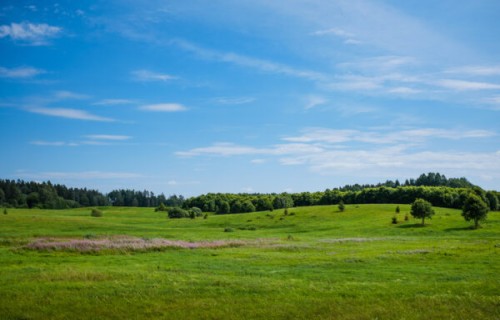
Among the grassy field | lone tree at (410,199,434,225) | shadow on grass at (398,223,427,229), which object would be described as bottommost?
shadow on grass at (398,223,427,229)

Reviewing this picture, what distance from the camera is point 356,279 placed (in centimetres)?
2580

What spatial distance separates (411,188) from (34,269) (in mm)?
153868

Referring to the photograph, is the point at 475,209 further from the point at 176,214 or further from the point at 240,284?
the point at 176,214

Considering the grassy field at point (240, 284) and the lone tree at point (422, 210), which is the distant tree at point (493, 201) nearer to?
the lone tree at point (422, 210)

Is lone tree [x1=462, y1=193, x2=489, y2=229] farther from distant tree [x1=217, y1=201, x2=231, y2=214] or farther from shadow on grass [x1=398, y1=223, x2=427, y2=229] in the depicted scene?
distant tree [x1=217, y1=201, x2=231, y2=214]

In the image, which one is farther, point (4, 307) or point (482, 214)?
point (482, 214)

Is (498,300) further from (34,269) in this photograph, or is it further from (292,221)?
(292,221)

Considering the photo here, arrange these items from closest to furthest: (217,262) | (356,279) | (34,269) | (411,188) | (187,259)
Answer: (356,279) → (34,269) → (217,262) → (187,259) → (411,188)

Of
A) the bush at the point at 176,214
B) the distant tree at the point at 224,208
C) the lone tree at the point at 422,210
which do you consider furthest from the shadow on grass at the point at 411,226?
the distant tree at the point at 224,208

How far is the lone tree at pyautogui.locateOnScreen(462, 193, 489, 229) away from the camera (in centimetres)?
7575

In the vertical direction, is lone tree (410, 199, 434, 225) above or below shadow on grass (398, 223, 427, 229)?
above

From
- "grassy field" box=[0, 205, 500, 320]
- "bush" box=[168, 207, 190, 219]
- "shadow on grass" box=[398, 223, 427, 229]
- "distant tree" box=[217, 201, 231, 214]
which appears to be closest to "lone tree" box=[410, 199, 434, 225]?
"shadow on grass" box=[398, 223, 427, 229]

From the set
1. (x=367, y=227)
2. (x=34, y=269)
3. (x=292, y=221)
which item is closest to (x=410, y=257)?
(x=34, y=269)

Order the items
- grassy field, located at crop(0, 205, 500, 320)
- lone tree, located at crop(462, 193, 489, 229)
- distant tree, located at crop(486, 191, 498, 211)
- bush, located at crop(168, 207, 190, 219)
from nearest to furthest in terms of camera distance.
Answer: grassy field, located at crop(0, 205, 500, 320)
lone tree, located at crop(462, 193, 489, 229)
distant tree, located at crop(486, 191, 498, 211)
bush, located at crop(168, 207, 190, 219)
